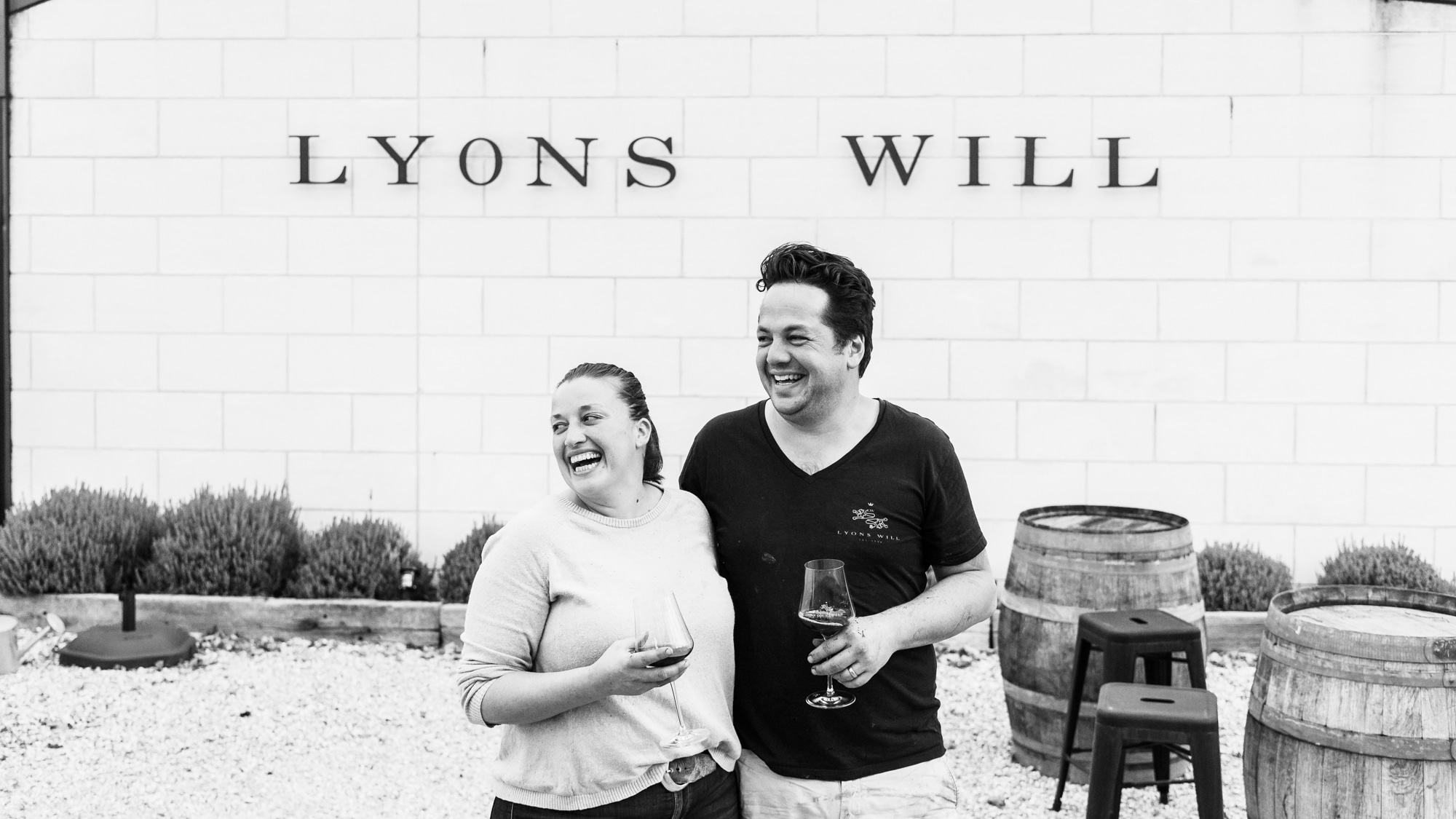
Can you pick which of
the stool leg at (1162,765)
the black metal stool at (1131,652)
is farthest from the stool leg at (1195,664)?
the stool leg at (1162,765)

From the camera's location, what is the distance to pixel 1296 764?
3.14 metres

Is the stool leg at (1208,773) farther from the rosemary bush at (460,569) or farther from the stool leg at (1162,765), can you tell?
the rosemary bush at (460,569)

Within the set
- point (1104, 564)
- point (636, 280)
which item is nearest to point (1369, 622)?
point (1104, 564)

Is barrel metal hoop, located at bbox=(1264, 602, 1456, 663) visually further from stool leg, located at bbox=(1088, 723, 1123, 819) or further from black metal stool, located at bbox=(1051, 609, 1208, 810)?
black metal stool, located at bbox=(1051, 609, 1208, 810)

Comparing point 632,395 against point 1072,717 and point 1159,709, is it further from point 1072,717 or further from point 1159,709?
point 1072,717

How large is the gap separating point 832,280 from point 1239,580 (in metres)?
4.20

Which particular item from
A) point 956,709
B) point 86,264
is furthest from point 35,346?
point 956,709

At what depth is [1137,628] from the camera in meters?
4.00

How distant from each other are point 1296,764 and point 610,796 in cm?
193

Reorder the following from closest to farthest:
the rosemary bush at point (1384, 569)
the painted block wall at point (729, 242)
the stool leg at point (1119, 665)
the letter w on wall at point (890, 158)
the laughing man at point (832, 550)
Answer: the laughing man at point (832, 550), the stool leg at point (1119, 665), the rosemary bush at point (1384, 569), the painted block wall at point (729, 242), the letter w on wall at point (890, 158)

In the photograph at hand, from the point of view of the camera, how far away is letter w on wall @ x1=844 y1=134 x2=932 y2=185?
6285 millimetres

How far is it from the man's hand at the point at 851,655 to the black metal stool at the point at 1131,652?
1915 mm

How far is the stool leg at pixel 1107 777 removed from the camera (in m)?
3.46

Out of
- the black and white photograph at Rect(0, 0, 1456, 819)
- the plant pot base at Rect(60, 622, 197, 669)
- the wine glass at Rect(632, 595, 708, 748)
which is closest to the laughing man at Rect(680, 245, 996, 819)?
the wine glass at Rect(632, 595, 708, 748)
